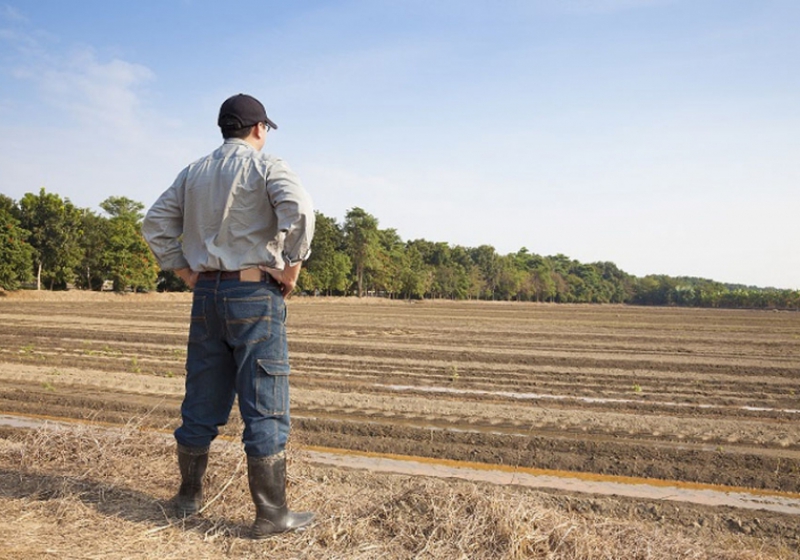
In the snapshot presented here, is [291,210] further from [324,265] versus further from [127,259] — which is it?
[324,265]

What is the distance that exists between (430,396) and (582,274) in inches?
5913

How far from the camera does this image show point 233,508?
3.12 meters

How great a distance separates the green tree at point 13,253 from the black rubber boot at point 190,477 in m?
40.3

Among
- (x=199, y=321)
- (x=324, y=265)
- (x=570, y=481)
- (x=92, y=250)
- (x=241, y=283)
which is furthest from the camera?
(x=324, y=265)

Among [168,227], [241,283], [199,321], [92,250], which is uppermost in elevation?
[92,250]

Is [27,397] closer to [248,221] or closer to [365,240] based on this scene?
[248,221]

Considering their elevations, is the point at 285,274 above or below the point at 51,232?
below

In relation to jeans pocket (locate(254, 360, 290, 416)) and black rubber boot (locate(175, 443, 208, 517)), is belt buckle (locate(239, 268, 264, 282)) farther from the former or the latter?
black rubber boot (locate(175, 443, 208, 517))

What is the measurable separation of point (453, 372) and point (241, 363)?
28.7 ft

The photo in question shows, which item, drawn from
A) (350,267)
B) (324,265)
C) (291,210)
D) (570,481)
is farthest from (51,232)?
(291,210)

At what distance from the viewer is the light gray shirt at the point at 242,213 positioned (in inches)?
109

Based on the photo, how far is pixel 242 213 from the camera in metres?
2.89

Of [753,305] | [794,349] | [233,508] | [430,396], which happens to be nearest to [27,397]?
[430,396]

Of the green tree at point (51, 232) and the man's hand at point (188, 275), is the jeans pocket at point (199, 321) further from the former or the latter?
the green tree at point (51, 232)
